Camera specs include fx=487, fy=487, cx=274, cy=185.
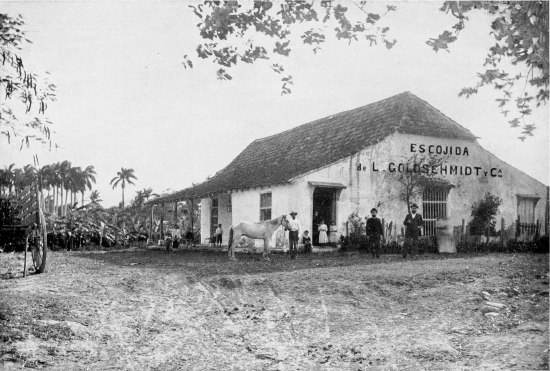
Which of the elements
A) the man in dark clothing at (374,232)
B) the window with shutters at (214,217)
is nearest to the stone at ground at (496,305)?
the man in dark clothing at (374,232)

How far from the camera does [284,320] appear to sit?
5.27 meters

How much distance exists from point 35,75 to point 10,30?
1.52 feet

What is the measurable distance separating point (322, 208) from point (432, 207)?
3.18 metres

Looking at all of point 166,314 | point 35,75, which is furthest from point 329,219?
point 35,75

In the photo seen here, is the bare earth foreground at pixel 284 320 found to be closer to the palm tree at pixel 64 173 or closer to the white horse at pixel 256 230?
the palm tree at pixel 64 173

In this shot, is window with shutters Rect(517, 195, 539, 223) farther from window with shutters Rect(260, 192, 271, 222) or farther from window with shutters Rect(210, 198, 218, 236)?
window with shutters Rect(210, 198, 218, 236)

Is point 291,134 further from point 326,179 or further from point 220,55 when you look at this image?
point 220,55

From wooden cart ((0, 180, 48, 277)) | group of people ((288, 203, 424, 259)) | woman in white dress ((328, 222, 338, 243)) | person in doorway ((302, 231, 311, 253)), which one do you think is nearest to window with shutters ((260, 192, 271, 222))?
person in doorway ((302, 231, 311, 253))

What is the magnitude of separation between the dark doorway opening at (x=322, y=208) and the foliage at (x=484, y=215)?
3.78m

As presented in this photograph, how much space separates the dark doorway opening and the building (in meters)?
0.03

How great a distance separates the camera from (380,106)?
15734mm

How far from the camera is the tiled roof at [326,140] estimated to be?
13594 mm

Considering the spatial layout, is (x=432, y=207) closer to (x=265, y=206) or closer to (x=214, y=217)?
(x=265, y=206)

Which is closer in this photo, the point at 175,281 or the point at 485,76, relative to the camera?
the point at 485,76
